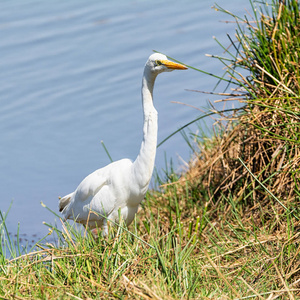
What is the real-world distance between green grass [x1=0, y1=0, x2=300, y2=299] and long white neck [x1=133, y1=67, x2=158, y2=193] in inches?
12.8

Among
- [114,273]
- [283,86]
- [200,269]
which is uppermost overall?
[283,86]

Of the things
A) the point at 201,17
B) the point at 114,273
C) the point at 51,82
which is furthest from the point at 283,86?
the point at 201,17

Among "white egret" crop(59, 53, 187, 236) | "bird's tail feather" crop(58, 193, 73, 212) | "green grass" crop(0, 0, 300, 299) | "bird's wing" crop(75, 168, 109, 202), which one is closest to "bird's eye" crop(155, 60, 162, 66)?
"white egret" crop(59, 53, 187, 236)

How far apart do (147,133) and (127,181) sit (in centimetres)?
32

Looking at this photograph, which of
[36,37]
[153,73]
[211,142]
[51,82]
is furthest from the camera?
[36,37]

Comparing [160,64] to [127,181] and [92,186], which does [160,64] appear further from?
[92,186]

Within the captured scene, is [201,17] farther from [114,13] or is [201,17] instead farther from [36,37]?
[36,37]

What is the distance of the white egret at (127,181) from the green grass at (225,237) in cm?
21

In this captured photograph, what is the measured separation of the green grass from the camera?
230 centimetres

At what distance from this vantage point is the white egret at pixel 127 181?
3193mm

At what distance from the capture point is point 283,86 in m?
3.25

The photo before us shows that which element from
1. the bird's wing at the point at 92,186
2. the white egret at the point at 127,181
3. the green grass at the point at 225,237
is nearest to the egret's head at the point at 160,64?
the white egret at the point at 127,181

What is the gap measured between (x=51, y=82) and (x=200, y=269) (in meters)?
4.27

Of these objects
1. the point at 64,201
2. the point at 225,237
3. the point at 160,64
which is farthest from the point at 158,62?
Answer: the point at 64,201
